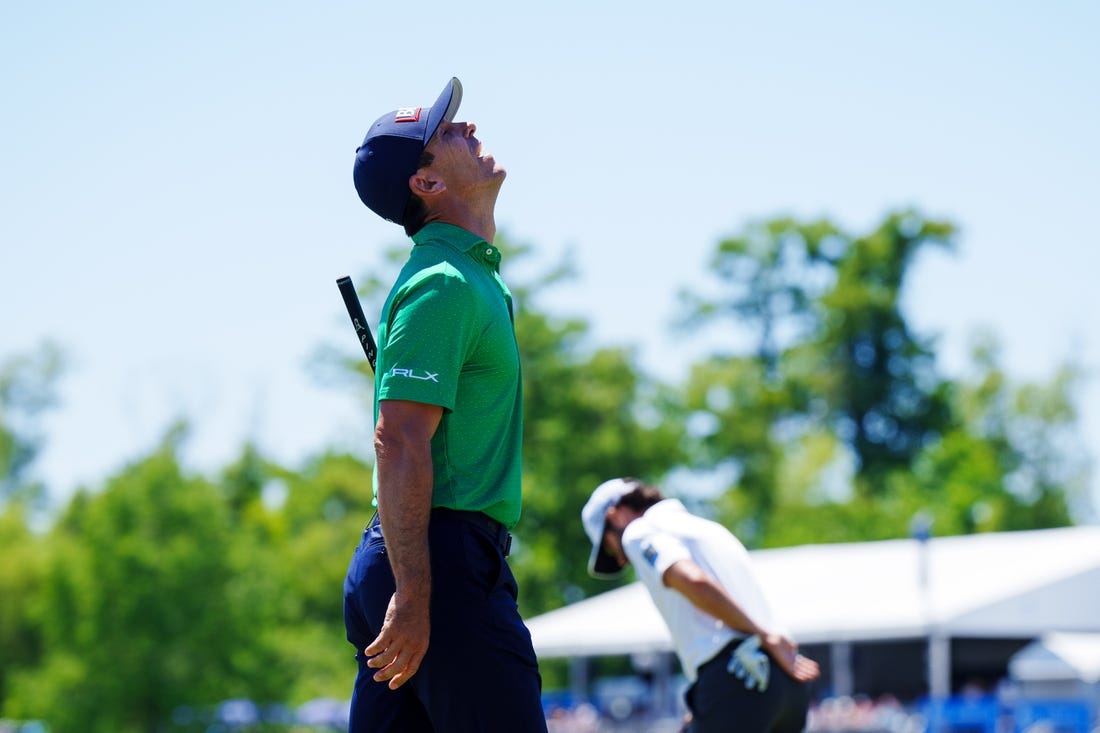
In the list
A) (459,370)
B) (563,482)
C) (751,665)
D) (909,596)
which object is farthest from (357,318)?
(563,482)

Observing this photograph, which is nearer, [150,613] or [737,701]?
[737,701]

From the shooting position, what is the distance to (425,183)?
11.7 feet

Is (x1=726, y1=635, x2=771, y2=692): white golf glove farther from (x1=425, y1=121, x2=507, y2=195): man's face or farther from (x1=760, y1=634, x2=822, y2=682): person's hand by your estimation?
(x1=425, y1=121, x2=507, y2=195): man's face

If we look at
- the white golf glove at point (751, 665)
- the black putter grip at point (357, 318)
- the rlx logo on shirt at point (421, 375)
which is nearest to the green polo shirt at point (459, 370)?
the rlx logo on shirt at point (421, 375)

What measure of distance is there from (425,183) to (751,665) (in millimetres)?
2360

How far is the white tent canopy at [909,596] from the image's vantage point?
1788 cm

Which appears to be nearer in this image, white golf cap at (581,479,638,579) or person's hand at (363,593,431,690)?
person's hand at (363,593,431,690)

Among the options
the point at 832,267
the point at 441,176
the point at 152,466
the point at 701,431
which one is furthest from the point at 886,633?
the point at 832,267

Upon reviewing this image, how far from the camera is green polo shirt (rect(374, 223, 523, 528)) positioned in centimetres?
318

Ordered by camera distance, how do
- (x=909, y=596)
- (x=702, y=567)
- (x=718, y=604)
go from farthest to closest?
(x=909, y=596) → (x=702, y=567) → (x=718, y=604)

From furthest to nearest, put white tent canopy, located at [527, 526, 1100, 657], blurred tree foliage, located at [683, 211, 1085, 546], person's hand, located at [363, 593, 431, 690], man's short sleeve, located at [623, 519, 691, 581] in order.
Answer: blurred tree foliage, located at [683, 211, 1085, 546] → white tent canopy, located at [527, 526, 1100, 657] → man's short sleeve, located at [623, 519, 691, 581] → person's hand, located at [363, 593, 431, 690]

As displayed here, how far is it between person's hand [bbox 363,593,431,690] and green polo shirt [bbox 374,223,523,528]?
23cm

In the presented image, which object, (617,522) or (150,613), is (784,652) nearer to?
(617,522)

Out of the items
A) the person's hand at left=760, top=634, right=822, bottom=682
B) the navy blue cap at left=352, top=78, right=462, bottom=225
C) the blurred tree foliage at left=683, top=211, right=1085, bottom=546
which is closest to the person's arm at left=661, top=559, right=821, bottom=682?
the person's hand at left=760, top=634, right=822, bottom=682
